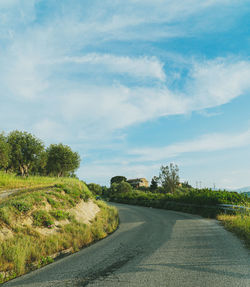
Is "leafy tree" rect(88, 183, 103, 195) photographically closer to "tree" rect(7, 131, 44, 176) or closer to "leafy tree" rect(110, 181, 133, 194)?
"leafy tree" rect(110, 181, 133, 194)

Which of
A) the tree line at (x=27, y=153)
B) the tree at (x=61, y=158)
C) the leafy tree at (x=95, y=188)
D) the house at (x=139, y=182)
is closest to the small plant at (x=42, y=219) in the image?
the tree line at (x=27, y=153)

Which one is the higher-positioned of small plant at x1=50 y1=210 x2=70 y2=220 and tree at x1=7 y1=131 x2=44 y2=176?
tree at x1=7 y1=131 x2=44 y2=176

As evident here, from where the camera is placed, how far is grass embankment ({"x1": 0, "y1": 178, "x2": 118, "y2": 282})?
272 inches

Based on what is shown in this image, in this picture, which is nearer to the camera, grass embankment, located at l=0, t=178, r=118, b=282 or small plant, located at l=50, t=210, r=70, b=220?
grass embankment, located at l=0, t=178, r=118, b=282

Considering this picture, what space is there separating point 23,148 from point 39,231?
32082 mm

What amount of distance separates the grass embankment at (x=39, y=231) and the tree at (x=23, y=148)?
26.8 m

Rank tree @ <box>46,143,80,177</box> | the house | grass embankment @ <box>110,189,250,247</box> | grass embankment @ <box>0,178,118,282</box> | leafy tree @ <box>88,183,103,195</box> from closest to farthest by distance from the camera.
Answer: grass embankment @ <box>0,178,118,282</box> → grass embankment @ <box>110,189,250,247</box> → tree @ <box>46,143,80,177</box> → leafy tree @ <box>88,183,103,195</box> → the house

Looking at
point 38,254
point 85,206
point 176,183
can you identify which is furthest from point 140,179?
point 38,254

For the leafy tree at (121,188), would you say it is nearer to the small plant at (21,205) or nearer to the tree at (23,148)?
the tree at (23,148)

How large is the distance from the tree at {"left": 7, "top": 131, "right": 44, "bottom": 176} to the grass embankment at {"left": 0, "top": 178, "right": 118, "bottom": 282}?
26768mm

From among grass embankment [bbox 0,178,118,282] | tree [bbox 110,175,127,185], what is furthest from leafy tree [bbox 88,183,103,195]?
grass embankment [bbox 0,178,118,282]

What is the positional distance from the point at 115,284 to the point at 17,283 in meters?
2.62

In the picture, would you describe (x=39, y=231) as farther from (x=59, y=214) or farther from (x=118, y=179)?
(x=118, y=179)

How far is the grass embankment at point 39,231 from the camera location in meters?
6.92
